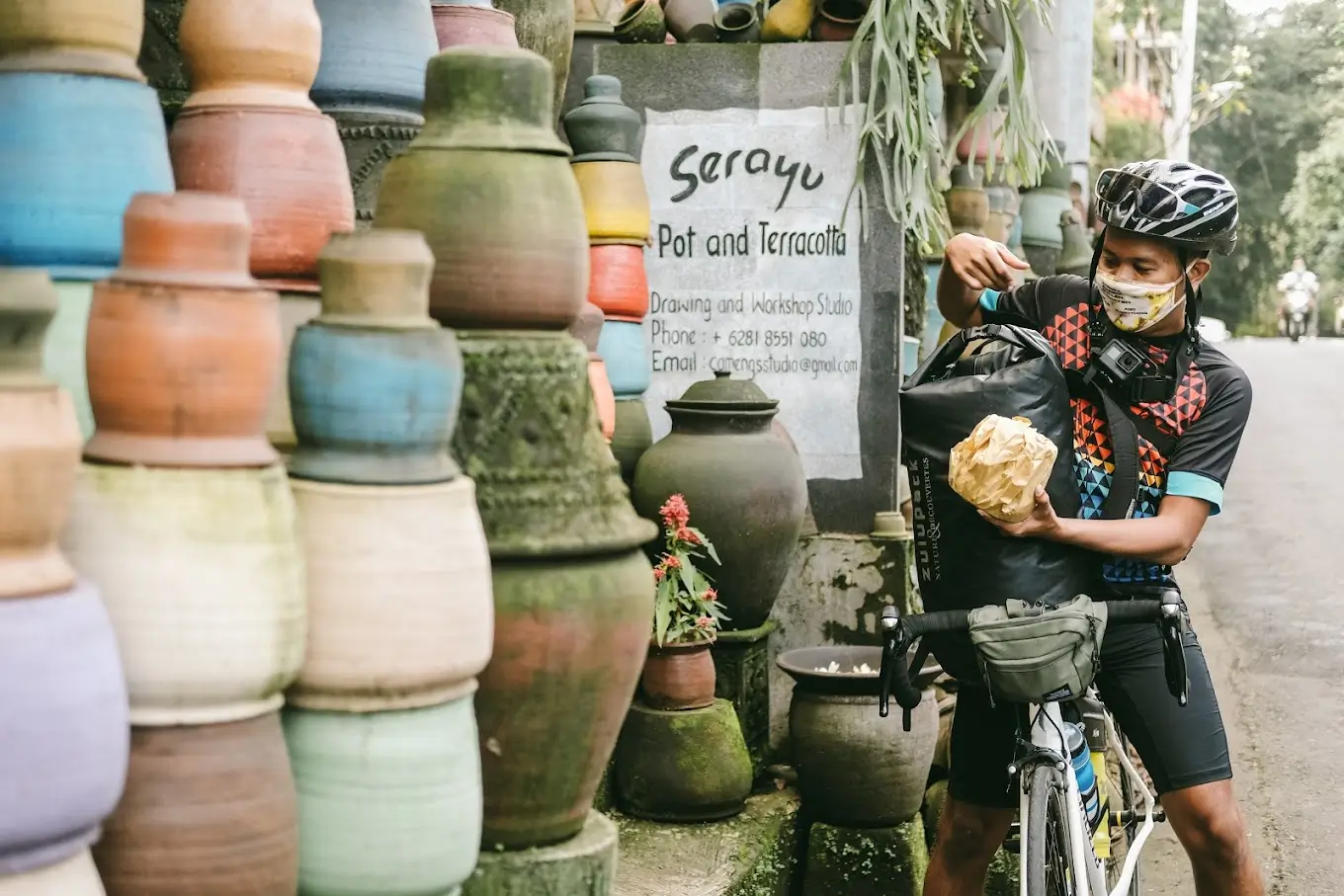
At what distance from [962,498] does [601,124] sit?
1794mm

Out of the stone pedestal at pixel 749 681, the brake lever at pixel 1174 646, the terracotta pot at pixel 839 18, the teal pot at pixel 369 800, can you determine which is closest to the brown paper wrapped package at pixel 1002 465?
the brake lever at pixel 1174 646

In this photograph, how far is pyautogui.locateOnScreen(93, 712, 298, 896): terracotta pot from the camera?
180 centimetres

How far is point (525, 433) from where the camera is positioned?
7.80 ft

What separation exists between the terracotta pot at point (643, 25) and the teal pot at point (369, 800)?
12.6 feet

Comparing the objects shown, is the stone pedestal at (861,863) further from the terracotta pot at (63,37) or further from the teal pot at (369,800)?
the terracotta pot at (63,37)

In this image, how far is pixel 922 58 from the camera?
5.37m

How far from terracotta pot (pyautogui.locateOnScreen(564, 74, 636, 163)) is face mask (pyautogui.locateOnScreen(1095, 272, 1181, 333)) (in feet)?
5.42

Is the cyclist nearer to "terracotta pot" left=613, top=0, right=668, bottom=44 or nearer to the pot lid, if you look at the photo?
the pot lid

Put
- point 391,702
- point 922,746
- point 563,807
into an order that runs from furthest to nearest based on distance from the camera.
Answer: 1. point 922,746
2. point 563,807
3. point 391,702

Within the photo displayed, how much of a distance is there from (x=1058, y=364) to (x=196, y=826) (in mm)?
1849

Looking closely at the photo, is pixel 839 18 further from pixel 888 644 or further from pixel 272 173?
pixel 272 173

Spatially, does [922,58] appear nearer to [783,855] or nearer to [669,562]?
[669,562]

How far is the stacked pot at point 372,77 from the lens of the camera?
2.66m

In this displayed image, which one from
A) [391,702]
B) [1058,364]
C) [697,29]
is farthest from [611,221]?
[391,702]
